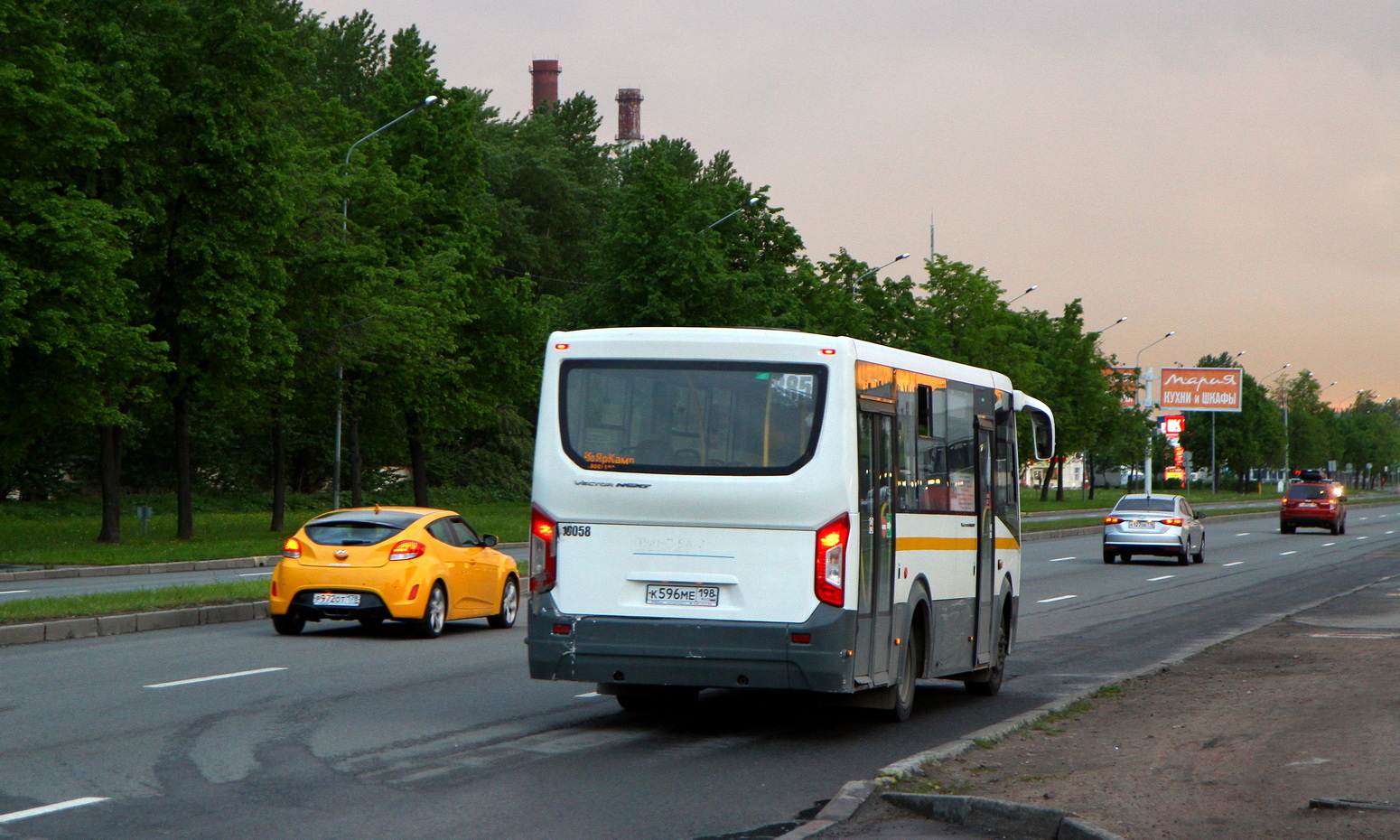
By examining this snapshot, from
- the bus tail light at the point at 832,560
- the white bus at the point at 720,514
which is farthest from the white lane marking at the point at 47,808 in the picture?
the bus tail light at the point at 832,560

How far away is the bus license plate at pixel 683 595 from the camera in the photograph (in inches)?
401

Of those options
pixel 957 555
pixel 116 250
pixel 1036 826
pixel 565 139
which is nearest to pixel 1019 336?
pixel 565 139

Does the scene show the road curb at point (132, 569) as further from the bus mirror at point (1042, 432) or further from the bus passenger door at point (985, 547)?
the bus passenger door at point (985, 547)

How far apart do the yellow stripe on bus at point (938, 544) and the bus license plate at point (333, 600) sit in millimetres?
7046

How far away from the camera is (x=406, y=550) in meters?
17.2

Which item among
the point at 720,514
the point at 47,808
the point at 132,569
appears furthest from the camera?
the point at 132,569

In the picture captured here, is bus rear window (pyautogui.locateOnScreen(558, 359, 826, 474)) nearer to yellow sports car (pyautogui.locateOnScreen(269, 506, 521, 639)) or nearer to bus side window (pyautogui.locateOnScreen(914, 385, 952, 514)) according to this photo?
bus side window (pyautogui.locateOnScreen(914, 385, 952, 514))

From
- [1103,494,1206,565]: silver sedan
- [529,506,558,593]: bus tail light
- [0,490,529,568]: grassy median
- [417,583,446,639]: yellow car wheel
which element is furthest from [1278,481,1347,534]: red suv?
[529,506,558,593]: bus tail light

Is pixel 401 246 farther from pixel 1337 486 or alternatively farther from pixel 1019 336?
pixel 1019 336

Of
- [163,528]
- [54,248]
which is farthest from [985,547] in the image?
[163,528]

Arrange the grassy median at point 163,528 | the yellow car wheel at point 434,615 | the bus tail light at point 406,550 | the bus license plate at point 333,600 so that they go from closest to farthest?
1. the bus license plate at point 333,600
2. the bus tail light at point 406,550
3. the yellow car wheel at point 434,615
4. the grassy median at point 163,528

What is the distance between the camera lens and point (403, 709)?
37.6ft

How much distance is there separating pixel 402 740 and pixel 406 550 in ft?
23.7

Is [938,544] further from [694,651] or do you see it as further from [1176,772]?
[1176,772]
